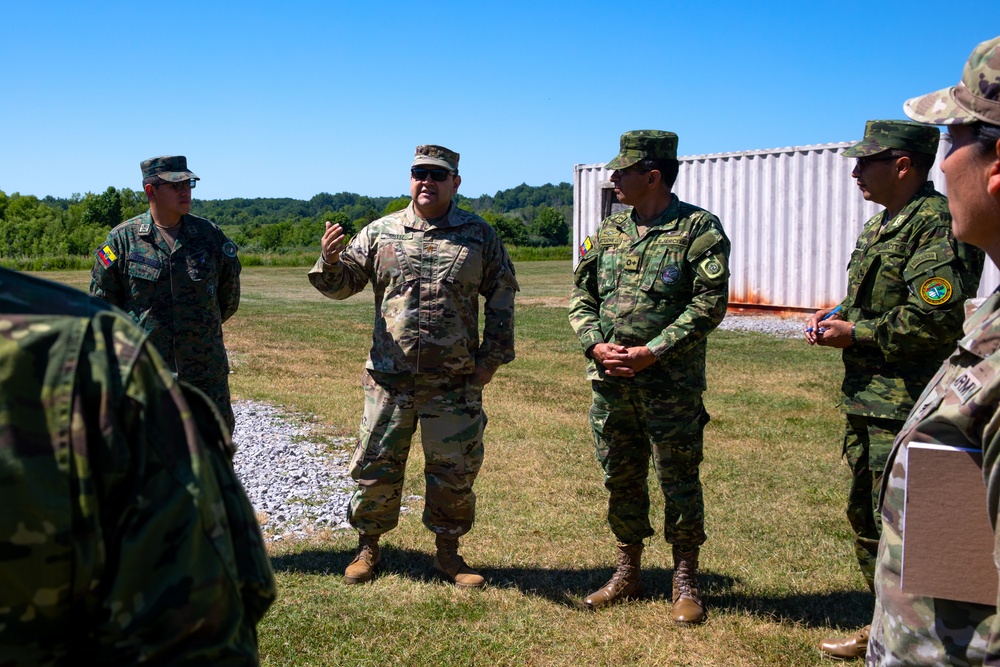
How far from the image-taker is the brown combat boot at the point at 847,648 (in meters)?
4.13

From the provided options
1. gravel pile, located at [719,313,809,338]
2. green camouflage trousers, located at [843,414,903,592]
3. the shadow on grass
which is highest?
green camouflage trousers, located at [843,414,903,592]

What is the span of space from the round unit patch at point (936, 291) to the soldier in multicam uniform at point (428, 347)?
7.22 ft

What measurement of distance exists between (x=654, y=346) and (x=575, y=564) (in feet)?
5.31

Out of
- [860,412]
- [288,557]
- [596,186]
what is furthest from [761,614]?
[596,186]

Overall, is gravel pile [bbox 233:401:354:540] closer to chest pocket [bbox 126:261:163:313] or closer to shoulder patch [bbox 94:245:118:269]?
chest pocket [bbox 126:261:163:313]

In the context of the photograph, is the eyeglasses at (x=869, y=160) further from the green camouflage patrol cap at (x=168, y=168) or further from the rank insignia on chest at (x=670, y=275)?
the green camouflage patrol cap at (x=168, y=168)

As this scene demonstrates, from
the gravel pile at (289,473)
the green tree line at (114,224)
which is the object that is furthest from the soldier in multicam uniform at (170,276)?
the green tree line at (114,224)

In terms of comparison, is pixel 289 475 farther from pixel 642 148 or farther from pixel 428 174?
pixel 642 148

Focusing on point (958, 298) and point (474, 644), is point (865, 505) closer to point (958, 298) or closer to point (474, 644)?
point (958, 298)

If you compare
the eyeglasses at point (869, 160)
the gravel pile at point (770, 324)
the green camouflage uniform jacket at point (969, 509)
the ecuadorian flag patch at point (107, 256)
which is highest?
the eyeglasses at point (869, 160)

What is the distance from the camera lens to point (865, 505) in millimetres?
4223

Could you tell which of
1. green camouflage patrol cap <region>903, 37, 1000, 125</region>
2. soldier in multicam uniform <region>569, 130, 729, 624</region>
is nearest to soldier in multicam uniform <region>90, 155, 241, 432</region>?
soldier in multicam uniform <region>569, 130, 729, 624</region>

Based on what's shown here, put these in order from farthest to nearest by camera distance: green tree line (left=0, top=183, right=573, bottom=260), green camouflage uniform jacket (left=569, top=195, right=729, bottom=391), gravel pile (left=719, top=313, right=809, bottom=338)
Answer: green tree line (left=0, top=183, right=573, bottom=260) → gravel pile (left=719, top=313, right=809, bottom=338) → green camouflage uniform jacket (left=569, top=195, right=729, bottom=391)

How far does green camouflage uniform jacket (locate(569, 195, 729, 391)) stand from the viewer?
4414 millimetres
